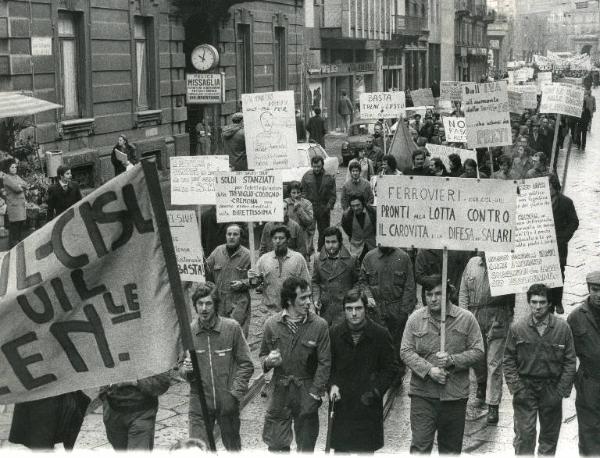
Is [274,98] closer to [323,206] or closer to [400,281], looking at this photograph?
[323,206]

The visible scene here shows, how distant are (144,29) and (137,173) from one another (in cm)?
2235

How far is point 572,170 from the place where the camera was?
3008 cm

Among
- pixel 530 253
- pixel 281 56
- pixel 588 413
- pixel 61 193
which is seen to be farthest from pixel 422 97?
pixel 588 413

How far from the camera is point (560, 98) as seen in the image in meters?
16.9

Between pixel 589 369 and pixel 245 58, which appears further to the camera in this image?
pixel 245 58

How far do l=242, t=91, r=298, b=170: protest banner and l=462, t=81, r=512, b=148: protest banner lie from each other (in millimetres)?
2604

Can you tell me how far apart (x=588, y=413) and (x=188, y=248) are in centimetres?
367

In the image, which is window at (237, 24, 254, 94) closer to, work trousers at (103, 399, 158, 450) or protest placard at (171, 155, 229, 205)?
protest placard at (171, 155, 229, 205)

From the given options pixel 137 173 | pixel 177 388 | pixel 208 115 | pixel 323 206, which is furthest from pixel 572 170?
pixel 137 173

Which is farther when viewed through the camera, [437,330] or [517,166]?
[517,166]

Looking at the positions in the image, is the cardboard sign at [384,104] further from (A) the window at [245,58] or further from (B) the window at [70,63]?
(A) the window at [245,58]

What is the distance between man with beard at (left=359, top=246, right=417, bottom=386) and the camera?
390 inches

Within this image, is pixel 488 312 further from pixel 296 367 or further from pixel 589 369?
pixel 296 367

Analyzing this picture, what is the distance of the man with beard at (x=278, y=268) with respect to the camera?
991 centimetres
